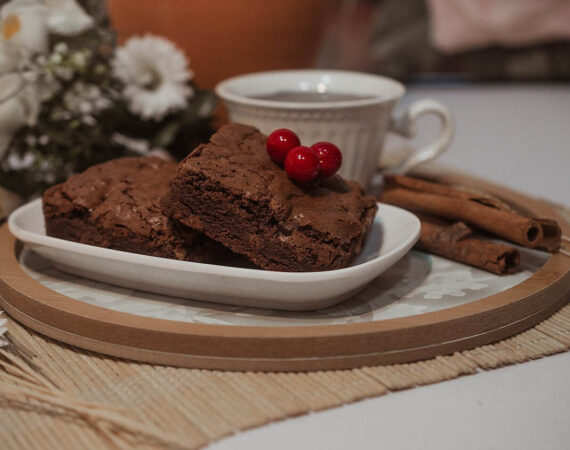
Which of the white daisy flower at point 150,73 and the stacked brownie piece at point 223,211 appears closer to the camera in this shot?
the stacked brownie piece at point 223,211

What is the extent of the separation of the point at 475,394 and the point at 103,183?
73 cm

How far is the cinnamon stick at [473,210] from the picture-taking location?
3.84 ft

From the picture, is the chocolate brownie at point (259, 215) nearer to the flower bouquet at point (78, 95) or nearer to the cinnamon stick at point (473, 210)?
the cinnamon stick at point (473, 210)

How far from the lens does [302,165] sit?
105 centimetres

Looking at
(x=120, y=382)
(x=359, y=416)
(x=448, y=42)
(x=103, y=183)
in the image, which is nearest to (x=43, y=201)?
(x=103, y=183)

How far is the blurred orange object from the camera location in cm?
169

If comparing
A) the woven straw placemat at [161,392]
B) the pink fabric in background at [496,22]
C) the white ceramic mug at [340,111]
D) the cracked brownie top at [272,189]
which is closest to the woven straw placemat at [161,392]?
the woven straw placemat at [161,392]

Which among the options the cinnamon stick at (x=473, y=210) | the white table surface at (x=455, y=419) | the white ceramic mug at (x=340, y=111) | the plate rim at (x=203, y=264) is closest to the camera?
the white table surface at (x=455, y=419)

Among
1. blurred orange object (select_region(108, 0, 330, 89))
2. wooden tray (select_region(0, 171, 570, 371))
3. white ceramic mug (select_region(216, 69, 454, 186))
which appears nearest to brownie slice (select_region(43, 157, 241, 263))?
wooden tray (select_region(0, 171, 570, 371))

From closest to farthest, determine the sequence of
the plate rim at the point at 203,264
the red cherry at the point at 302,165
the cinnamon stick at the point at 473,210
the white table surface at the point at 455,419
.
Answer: the white table surface at the point at 455,419 < the plate rim at the point at 203,264 < the red cherry at the point at 302,165 < the cinnamon stick at the point at 473,210

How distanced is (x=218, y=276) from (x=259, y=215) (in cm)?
12

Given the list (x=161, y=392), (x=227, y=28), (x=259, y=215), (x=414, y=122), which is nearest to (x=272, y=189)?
(x=259, y=215)

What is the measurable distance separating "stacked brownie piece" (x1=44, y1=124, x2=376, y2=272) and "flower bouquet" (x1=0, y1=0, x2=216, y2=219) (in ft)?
1.26

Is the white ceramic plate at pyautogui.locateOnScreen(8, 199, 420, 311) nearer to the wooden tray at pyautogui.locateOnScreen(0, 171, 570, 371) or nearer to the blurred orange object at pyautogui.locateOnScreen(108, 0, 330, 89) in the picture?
the wooden tray at pyautogui.locateOnScreen(0, 171, 570, 371)
